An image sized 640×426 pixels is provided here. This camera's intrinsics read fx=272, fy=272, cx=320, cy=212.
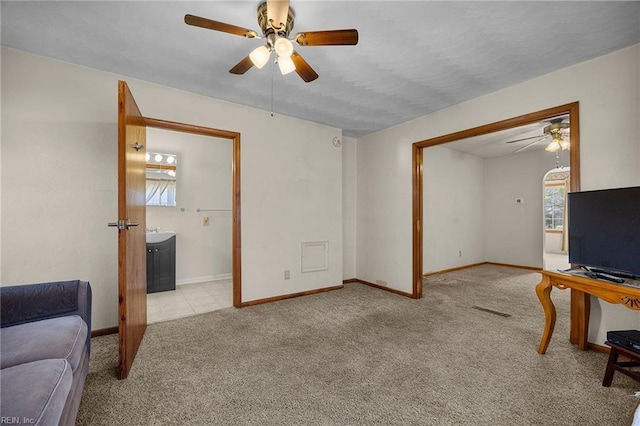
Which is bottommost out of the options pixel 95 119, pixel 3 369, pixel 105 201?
pixel 3 369

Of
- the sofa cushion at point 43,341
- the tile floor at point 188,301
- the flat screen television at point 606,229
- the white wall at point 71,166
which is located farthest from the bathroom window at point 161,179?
the flat screen television at point 606,229

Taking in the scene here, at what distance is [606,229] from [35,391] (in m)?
3.41

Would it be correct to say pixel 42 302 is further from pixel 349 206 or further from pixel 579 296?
pixel 579 296

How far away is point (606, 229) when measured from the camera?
2.07 metres

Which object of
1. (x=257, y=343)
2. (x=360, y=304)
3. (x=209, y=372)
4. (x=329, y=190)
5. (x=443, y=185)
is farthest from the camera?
(x=443, y=185)

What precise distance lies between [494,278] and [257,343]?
4531 millimetres

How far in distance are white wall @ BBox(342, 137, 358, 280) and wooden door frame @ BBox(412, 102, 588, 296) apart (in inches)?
47.5

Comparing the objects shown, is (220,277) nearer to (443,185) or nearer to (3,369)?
(3,369)

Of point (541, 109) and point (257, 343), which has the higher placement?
point (541, 109)

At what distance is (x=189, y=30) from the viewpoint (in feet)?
6.62

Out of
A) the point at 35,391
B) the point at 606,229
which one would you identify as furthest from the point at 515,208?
the point at 35,391

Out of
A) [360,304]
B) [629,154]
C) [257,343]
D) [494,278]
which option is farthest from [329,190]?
[494,278]

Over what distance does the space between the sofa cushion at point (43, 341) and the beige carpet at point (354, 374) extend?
0.47 metres

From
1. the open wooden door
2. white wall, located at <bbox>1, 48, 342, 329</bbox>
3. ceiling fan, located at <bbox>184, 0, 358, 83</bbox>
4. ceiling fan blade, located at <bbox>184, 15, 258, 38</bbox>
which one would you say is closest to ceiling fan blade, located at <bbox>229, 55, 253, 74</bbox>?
ceiling fan, located at <bbox>184, 0, 358, 83</bbox>
